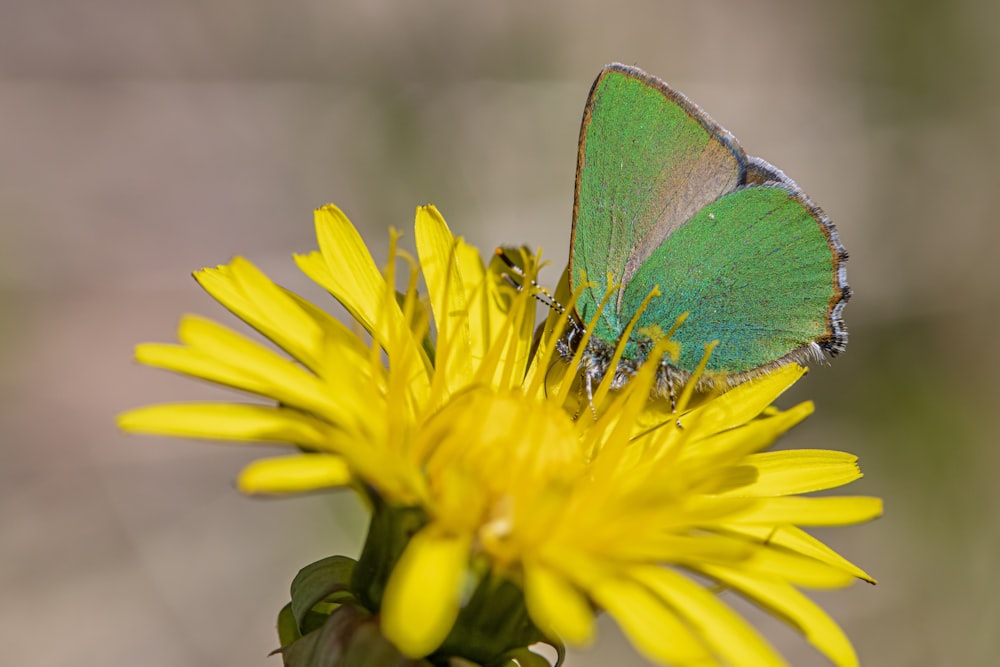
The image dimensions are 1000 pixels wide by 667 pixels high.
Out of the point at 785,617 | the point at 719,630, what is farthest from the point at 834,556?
the point at 719,630

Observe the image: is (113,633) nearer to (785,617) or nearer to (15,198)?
(15,198)

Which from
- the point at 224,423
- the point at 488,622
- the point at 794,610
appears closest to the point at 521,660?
the point at 488,622

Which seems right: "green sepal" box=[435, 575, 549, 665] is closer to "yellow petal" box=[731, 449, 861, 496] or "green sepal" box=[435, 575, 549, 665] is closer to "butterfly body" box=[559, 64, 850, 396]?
"yellow petal" box=[731, 449, 861, 496]

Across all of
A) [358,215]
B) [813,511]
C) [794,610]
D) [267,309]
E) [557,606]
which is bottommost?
[794,610]

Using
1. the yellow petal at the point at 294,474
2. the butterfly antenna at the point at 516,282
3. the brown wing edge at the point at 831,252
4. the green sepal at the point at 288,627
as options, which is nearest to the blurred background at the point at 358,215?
the butterfly antenna at the point at 516,282

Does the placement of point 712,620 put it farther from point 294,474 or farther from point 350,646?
point 294,474

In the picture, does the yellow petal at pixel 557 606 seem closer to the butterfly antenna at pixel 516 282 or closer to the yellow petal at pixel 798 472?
the yellow petal at pixel 798 472
